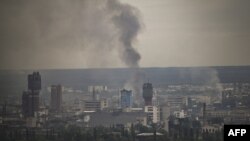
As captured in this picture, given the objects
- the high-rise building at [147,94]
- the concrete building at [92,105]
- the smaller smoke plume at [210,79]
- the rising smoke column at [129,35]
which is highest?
the rising smoke column at [129,35]

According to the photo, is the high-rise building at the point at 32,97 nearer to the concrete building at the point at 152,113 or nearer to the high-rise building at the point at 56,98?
the high-rise building at the point at 56,98

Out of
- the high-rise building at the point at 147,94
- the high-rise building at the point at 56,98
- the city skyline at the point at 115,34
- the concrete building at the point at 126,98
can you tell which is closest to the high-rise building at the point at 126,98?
the concrete building at the point at 126,98

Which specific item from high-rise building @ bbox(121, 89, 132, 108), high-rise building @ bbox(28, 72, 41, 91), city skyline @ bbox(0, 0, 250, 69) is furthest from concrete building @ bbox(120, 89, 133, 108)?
high-rise building @ bbox(28, 72, 41, 91)

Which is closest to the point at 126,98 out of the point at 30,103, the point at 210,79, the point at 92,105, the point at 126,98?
the point at 126,98

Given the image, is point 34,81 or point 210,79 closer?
point 210,79

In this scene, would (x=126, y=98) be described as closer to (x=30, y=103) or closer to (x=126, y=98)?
(x=126, y=98)

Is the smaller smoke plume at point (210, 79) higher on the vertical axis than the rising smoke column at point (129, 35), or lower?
lower

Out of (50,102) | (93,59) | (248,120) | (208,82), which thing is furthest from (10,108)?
(248,120)

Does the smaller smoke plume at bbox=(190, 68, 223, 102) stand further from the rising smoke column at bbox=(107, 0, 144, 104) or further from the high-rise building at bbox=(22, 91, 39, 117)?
the high-rise building at bbox=(22, 91, 39, 117)
